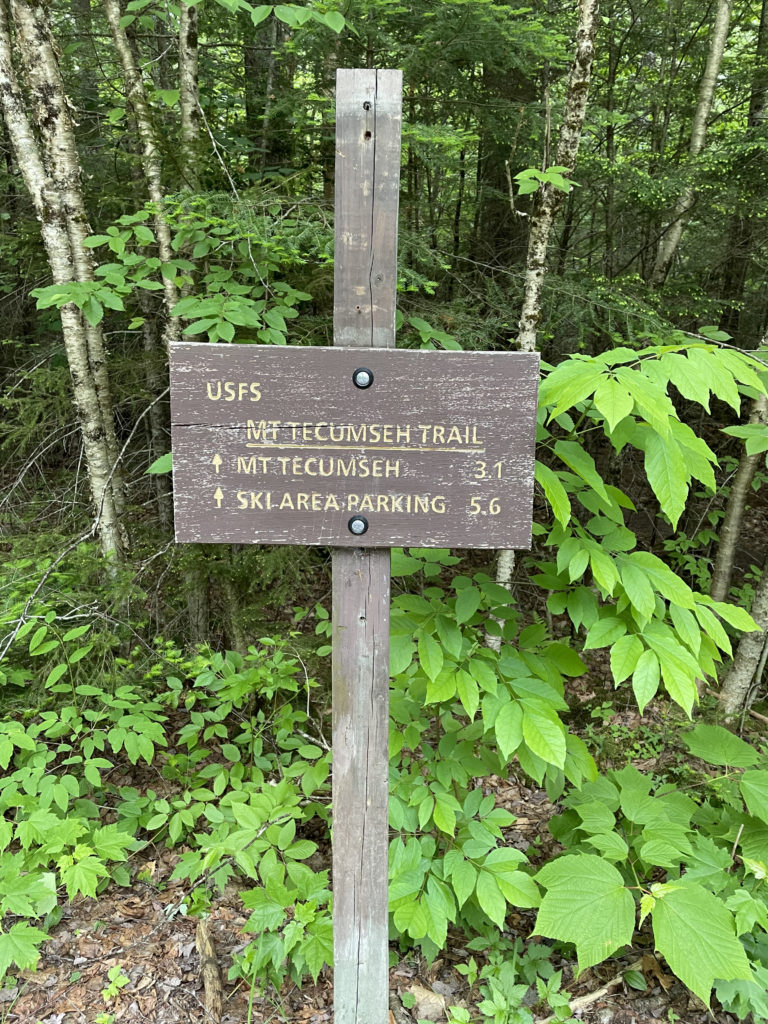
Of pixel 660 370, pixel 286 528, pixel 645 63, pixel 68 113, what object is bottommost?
pixel 286 528

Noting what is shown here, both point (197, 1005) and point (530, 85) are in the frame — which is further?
point (530, 85)

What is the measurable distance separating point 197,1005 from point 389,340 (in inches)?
113

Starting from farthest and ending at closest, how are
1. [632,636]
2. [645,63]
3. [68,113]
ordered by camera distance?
[645,63], [68,113], [632,636]

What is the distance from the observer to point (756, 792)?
2428 mm

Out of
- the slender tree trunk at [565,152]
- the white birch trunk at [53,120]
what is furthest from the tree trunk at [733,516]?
the white birch trunk at [53,120]

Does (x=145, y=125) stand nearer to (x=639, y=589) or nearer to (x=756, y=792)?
(x=639, y=589)

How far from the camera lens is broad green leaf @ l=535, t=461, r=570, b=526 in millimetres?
1807

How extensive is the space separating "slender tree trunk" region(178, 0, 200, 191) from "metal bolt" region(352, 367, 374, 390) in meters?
2.47

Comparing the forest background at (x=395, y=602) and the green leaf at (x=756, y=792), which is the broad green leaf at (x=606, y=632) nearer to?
the forest background at (x=395, y=602)

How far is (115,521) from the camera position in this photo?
3.99 m

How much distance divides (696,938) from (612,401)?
5.69 feet

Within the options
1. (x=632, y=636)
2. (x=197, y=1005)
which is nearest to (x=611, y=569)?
(x=632, y=636)

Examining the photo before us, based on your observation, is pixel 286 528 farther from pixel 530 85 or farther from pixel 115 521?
pixel 530 85

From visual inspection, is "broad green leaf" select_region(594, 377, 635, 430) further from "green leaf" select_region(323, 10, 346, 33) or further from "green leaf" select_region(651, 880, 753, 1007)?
"green leaf" select_region(323, 10, 346, 33)
